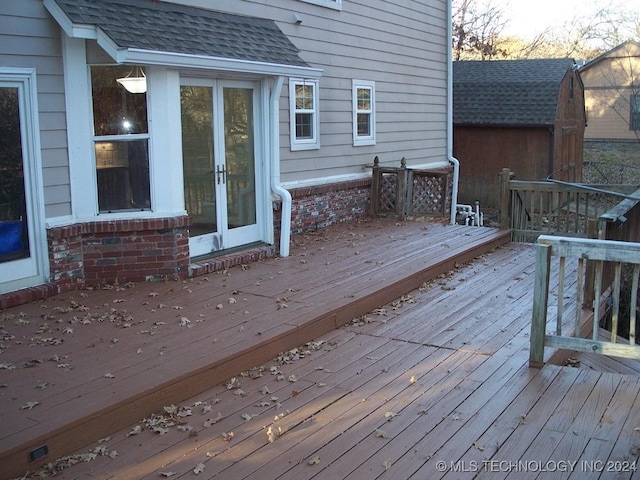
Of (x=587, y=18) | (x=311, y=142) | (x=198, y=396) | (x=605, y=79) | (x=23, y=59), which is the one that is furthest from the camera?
(x=587, y=18)

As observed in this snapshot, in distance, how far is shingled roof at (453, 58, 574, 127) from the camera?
1812 centimetres

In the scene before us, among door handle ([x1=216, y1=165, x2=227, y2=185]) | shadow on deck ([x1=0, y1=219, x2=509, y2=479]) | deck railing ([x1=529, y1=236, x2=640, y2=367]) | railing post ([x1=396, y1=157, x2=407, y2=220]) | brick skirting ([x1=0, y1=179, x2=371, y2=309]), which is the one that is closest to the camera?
shadow on deck ([x1=0, y1=219, x2=509, y2=479])

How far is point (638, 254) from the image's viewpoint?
4621 mm

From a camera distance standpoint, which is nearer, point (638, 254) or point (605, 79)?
point (638, 254)

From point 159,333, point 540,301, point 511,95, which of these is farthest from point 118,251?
point 511,95

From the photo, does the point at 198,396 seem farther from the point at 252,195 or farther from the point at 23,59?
the point at 252,195

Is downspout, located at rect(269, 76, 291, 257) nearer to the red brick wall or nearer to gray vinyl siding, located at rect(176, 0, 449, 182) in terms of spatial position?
gray vinyl siding, located at rect(176, 0, 449, 182)

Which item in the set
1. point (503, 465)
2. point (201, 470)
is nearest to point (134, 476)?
point (201, 470)

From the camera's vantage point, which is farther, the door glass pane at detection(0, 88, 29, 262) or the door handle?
the door handle

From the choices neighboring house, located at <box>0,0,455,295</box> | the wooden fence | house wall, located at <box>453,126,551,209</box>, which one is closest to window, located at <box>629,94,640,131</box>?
house wall, located at <box>453,126,551,209</box>

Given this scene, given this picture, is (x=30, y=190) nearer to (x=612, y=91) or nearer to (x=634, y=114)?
(x=634, y=114)

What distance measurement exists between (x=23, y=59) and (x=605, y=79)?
3235cm

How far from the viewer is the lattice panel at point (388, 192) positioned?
12047 mm

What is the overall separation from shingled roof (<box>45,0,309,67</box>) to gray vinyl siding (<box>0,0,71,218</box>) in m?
0.29
